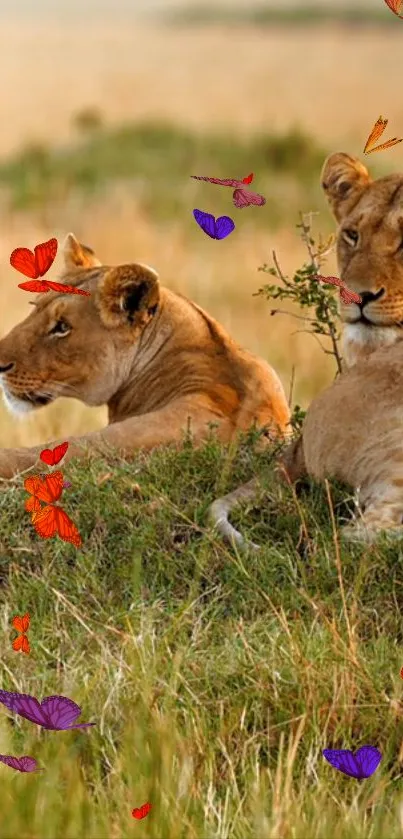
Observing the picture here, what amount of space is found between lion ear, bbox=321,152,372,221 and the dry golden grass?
1027mm

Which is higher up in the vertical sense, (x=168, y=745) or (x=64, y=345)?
(x=64, y=345)

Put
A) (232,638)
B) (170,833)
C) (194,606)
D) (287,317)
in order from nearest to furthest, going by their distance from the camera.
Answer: (170,833) < (232,638) < (194,606) < (287,317)

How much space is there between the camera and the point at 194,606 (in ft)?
14.5

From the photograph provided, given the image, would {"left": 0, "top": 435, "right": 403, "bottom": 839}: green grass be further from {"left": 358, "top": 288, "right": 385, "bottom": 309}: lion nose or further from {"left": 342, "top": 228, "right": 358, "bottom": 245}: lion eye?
{"left": 342, "top": 228, "right": 358, "bottom": 245}: lion eye

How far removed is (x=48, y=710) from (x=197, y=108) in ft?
95.9

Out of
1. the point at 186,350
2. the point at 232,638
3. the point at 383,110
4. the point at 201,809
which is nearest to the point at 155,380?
the point at 186,350

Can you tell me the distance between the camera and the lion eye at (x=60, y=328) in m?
5.80

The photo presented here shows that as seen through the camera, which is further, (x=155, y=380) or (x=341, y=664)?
(x=155, y=380)

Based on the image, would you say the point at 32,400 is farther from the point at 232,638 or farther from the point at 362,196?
the point at 232,638

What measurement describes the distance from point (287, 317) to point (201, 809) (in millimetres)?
8980

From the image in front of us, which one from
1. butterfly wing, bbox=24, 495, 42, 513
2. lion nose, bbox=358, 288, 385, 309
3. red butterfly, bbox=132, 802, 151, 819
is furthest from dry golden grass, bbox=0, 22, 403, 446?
red butterfly, bbox=132, 802, 151, 819

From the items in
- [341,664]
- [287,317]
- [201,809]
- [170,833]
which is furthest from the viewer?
[287,317]

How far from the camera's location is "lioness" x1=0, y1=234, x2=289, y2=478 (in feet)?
18.8

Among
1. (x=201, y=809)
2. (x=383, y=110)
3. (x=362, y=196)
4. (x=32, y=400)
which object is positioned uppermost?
(x=383, y=110)
